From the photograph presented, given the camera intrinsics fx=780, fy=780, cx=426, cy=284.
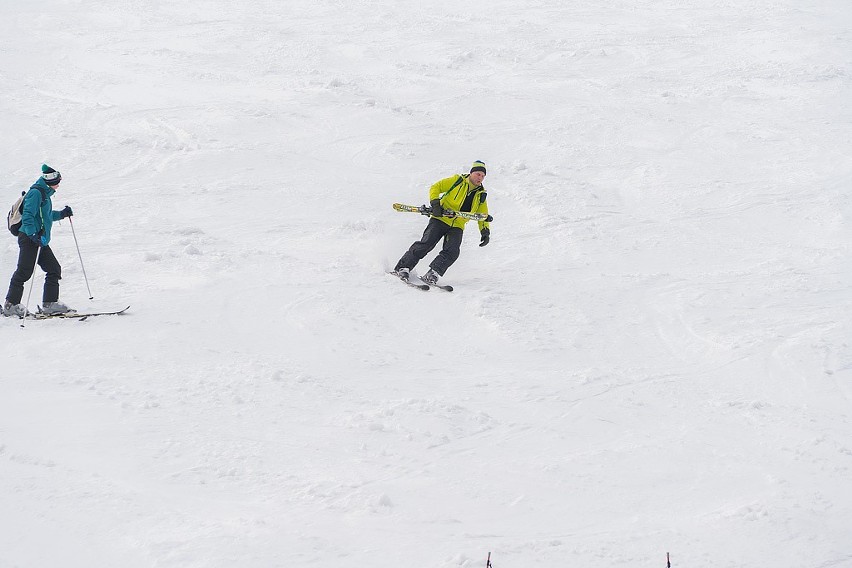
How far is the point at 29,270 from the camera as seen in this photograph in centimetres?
801

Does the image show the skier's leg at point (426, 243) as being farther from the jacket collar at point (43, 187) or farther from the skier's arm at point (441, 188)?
the jacket collar at point (43, 187)

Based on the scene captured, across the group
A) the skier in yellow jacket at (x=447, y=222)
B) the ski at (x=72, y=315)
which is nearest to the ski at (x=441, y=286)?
the skier in yellow jacket at (x=447, y=222)

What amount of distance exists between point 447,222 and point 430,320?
1.62 m

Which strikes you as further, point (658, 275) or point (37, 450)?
point (658, 275)

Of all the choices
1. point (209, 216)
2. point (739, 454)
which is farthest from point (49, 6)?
point (739, 454)

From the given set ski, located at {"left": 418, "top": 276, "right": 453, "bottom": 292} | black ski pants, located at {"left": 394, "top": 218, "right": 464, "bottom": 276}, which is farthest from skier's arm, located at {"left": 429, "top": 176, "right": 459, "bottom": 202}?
ski, located at {"left": 418, "top": 276, "right": 453, "bottom": 292}

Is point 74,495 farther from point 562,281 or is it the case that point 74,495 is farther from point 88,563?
point 562,281

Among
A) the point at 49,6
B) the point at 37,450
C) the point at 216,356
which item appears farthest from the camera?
the point at 49,6

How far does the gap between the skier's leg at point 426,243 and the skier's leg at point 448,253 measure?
0.09m

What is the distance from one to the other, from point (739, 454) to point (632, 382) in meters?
1.37

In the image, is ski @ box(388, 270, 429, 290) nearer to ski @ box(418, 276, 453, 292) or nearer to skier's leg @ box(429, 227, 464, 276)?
ski @ box(418, 276, 453, 292)

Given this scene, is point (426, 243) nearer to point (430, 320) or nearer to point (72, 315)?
point (430, 320)

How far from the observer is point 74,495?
16.6 ft

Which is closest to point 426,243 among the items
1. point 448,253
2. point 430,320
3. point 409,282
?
point 448,253
